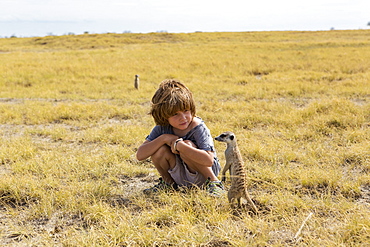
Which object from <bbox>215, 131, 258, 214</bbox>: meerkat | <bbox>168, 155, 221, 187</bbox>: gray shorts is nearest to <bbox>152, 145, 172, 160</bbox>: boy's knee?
<bbox>168, 155, 221, 187</bbox>: gray shorts

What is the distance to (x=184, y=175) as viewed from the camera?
341 cm

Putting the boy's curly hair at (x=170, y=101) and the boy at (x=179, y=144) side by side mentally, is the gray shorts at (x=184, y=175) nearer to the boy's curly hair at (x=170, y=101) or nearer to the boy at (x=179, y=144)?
the boy at (x=179, y=144)

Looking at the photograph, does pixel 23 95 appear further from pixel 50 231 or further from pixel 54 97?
pixel 50 231

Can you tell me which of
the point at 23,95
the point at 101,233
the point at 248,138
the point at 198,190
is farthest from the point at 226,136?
the point at 23,95

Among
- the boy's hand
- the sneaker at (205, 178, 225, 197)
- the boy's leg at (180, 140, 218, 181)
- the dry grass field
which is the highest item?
the boy's hand

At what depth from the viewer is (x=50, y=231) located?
9.38 ft

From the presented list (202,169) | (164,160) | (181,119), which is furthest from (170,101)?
(202,169)

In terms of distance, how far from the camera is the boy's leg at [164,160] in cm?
325

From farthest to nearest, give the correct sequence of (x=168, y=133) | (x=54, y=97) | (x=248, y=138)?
1. (x=54, y=97)
2. (x=248, y=138)
3. (x=168, y=133)

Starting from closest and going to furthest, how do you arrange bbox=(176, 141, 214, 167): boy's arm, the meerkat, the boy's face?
1. the meerkat
2. bbox=(176, 141, 214, 167): boy's arm
3. the boy's face

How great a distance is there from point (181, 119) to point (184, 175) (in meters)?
0.63

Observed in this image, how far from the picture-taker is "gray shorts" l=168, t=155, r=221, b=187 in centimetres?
336

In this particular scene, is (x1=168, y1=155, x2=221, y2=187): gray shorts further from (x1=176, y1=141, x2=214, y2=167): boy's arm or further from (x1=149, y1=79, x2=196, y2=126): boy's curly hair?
(x1=149, y1=79, x2=196, y2=126): boy's curly hair

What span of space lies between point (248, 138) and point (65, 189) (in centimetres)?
306
